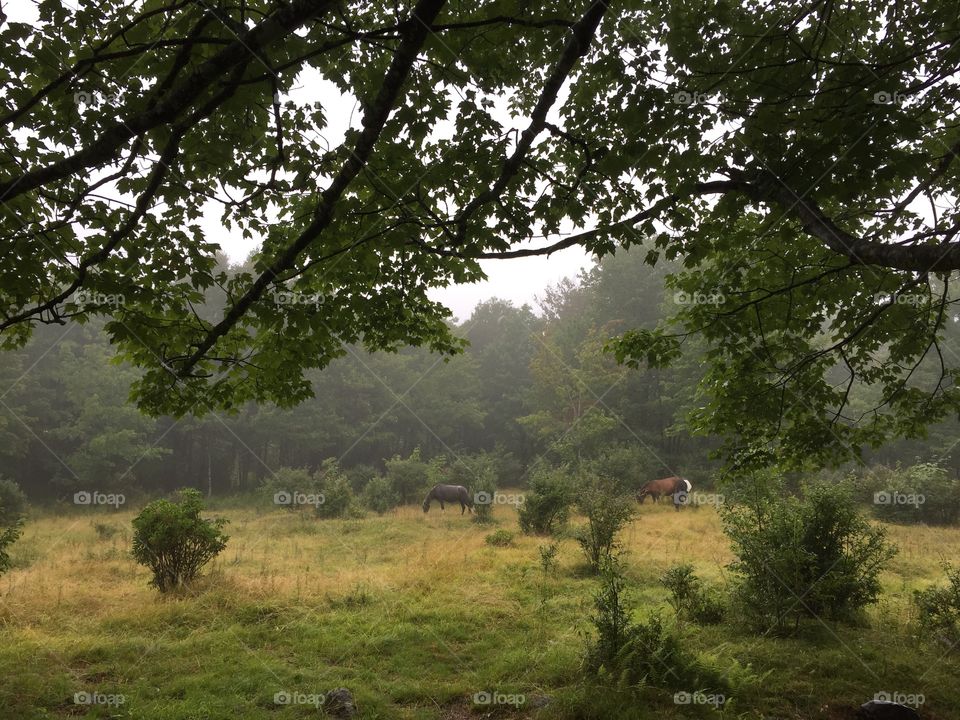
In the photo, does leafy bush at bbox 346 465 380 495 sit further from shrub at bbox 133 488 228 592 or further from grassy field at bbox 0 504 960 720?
shrub at bbox 133 488 228 592

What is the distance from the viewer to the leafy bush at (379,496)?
2703 centimetres

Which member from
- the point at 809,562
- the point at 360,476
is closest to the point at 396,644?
the point at 809,562

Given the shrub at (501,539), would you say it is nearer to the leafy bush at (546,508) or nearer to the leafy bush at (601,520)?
the leafy bush at (546,508)

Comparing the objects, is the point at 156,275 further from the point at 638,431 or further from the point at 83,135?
the point at 638,431

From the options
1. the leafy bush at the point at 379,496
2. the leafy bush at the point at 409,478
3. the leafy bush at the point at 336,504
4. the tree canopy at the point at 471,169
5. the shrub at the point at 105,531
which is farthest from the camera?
the leafy bush at the point at 409,478

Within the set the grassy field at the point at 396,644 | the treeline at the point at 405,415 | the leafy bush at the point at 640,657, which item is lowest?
the grassy field at the point at 396,644

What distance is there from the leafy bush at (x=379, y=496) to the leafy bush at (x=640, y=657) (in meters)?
20.9

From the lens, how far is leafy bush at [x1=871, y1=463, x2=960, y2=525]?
20.6 meters

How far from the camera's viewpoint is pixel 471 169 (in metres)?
4.97

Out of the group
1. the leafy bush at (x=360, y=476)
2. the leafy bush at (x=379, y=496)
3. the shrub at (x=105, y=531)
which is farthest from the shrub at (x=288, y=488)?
the shrub at (x=105, y=531)

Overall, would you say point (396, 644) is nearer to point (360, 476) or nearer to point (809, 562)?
point (809, 562)

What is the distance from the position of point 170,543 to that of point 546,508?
421 inches

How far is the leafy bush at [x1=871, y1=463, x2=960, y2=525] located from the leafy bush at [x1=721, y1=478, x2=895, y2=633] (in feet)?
49.5

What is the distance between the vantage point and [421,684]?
21.6 feet
